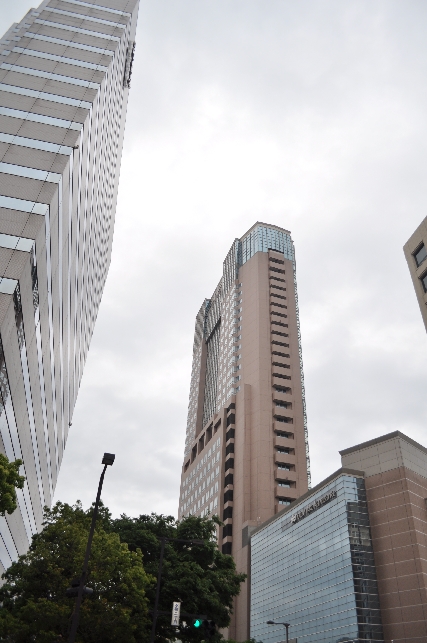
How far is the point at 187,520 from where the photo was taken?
4012cm

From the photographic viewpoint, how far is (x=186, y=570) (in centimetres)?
3456

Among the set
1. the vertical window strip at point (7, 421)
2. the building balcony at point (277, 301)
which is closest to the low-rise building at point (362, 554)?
the vertical window strip at point (7, 421)

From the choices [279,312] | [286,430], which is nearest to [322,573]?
[286,430]

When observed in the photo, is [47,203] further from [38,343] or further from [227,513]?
[227,513]

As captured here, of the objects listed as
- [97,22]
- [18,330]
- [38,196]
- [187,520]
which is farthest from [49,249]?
[97,22]

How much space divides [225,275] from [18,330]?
111 m

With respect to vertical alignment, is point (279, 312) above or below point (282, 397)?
above

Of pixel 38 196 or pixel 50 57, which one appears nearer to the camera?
pixel 38 196

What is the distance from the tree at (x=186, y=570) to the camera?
→ 3306 cm

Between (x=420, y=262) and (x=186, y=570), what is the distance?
3037 cm

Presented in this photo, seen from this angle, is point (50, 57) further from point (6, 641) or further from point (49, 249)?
point (6, 641)

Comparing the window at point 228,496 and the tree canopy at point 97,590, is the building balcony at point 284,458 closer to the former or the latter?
the window at point 228,496

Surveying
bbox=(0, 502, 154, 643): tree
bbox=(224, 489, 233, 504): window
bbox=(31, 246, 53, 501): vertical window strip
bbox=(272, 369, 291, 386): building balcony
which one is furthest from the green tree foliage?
bbox=(272, 369, 291, 386): building balcony

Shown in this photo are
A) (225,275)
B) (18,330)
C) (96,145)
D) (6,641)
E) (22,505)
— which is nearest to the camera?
(6,641)
